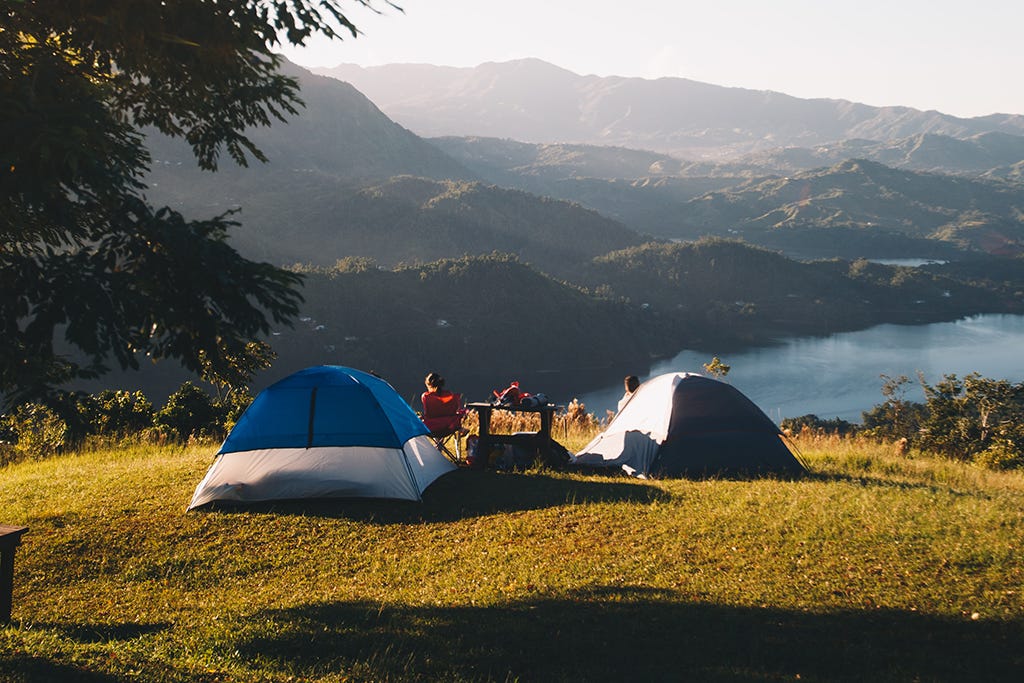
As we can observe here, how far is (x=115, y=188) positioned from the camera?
6.42 meters

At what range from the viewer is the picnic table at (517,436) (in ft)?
37.0

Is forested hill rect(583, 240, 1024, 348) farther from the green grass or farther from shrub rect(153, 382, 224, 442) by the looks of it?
the green grass

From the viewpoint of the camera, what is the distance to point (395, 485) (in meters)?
9.66

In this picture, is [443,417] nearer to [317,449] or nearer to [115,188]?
[317,449]

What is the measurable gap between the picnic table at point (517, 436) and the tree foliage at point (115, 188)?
14.3 ft

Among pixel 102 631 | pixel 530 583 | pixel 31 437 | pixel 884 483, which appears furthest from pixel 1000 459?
pixel 31 437

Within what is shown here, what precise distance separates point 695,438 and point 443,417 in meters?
3.74

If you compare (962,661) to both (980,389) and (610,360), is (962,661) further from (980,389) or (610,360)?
(610,360)

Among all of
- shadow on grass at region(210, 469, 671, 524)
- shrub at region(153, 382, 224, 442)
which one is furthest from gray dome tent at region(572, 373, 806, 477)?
shrub at region(153, 382, 224, 442)

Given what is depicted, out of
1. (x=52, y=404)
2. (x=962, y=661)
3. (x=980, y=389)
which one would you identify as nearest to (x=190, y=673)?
(x=52, y=404)

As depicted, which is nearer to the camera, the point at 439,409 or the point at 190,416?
the point at 439,409

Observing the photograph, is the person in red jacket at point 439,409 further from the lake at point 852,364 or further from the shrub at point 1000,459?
the lake at point 852,364

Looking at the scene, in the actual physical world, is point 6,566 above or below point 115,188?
below

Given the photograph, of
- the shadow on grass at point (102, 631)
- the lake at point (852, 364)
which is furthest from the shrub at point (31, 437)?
the lake at point (852, 364)
